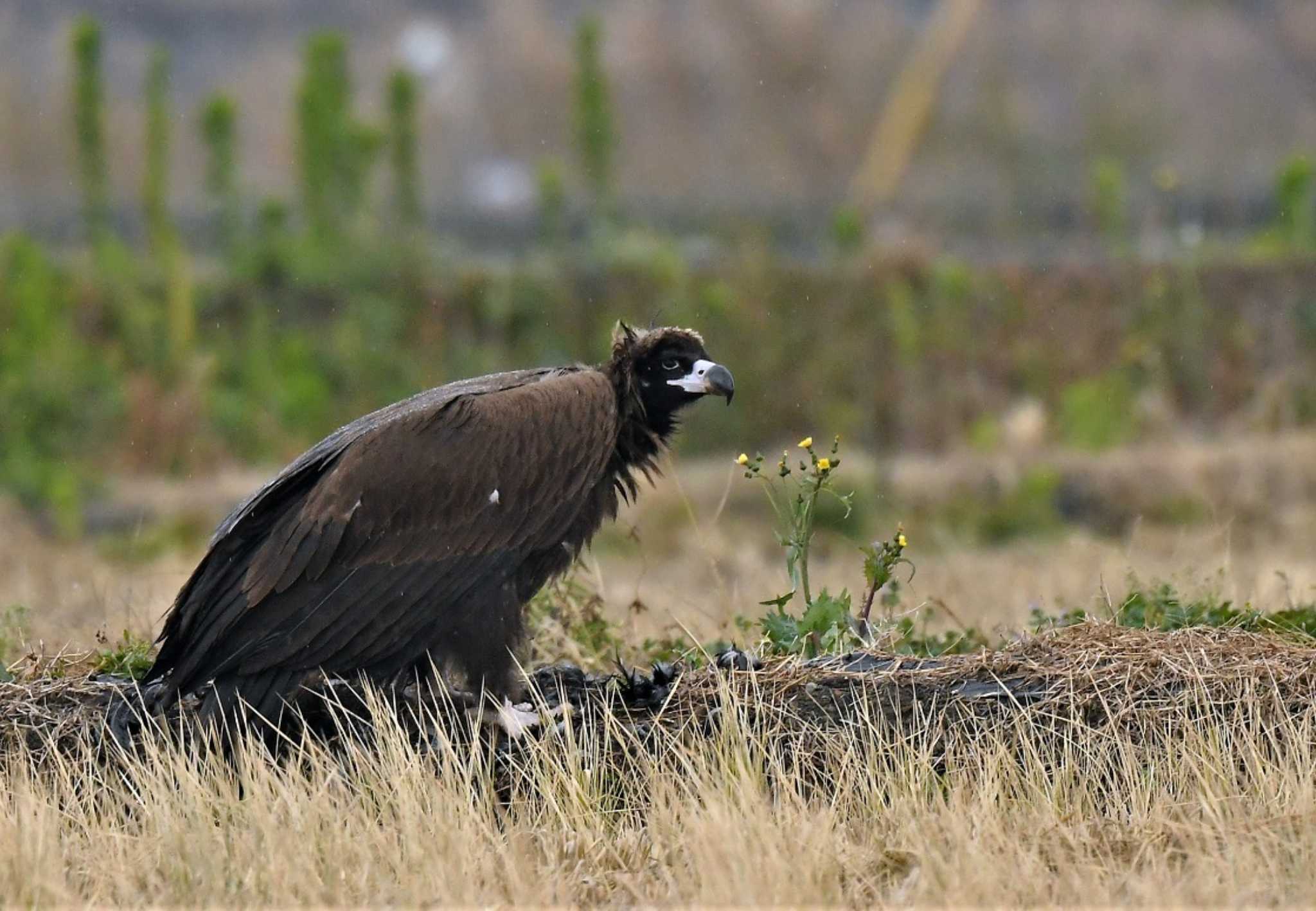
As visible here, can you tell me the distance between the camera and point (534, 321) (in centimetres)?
2548

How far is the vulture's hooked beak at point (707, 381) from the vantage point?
26.3ft

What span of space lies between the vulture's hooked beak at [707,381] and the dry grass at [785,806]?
1.26m

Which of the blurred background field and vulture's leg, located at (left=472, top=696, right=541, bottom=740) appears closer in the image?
vulture's leg, located at (left=472, top=696, right=541, bottom=740)

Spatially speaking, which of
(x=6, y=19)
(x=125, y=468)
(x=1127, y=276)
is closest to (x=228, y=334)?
(x=125, y=468)

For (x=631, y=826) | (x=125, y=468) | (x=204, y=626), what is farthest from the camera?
(x=125, y=468)

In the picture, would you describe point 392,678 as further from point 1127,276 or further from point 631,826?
point 1127,276

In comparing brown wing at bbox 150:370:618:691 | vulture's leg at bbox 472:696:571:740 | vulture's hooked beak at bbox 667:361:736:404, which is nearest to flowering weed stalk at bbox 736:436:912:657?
vulture's hooked beak at bbox 667:361:736:404

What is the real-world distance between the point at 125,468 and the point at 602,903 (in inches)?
730

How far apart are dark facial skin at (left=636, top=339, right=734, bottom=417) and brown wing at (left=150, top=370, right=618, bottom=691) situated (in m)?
0.38

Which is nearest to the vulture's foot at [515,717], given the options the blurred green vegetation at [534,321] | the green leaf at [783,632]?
the green leaf at [783,632]

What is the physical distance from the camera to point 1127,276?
2553cm

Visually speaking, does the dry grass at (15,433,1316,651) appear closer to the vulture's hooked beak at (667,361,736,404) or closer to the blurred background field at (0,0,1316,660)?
the blurred background field at (0,0,1316,660)

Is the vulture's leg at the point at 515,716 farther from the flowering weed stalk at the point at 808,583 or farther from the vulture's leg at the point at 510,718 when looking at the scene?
the flowering weed stalk at the point at 808,583

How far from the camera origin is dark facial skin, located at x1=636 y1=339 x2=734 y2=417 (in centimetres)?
816
